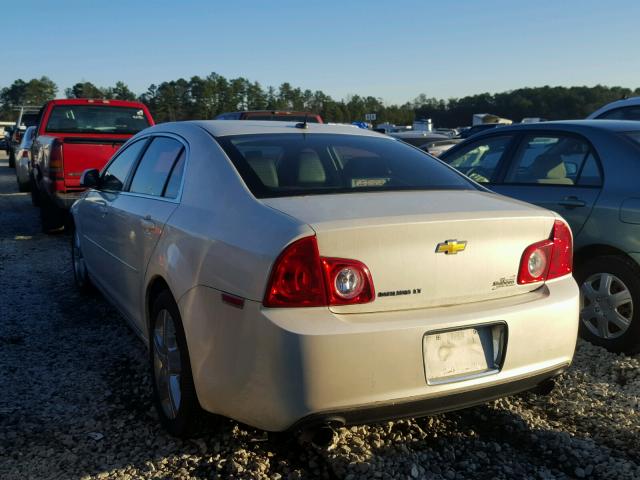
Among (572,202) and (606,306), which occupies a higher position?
(572,202)

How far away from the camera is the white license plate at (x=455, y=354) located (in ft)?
8.32

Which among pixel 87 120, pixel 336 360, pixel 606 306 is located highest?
pixel 87 120

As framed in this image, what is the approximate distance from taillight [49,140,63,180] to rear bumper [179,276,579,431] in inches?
247

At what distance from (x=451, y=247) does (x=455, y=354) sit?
1.44 ft

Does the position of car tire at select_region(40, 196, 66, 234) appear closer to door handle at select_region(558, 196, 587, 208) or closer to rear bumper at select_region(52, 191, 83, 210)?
rear bumper at select_region(52, 191, 83, 210)

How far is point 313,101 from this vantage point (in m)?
101

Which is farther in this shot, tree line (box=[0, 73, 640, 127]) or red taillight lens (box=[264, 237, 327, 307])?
tree line (box=[0, 73, 640, 127])

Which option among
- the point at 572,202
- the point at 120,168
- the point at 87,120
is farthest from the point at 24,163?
the point at 572,202

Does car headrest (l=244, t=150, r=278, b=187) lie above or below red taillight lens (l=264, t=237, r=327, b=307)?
above

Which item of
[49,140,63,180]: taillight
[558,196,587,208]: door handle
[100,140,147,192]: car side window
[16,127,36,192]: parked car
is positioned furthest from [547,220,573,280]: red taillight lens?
[16,127,36,192]: parked car

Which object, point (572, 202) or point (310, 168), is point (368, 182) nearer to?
point (310, 168)

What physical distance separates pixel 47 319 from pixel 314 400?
347 cm

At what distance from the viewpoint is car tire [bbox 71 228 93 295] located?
223 inches

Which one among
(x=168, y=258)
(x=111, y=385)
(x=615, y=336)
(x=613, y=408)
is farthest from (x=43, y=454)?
(x=615, y=336)
